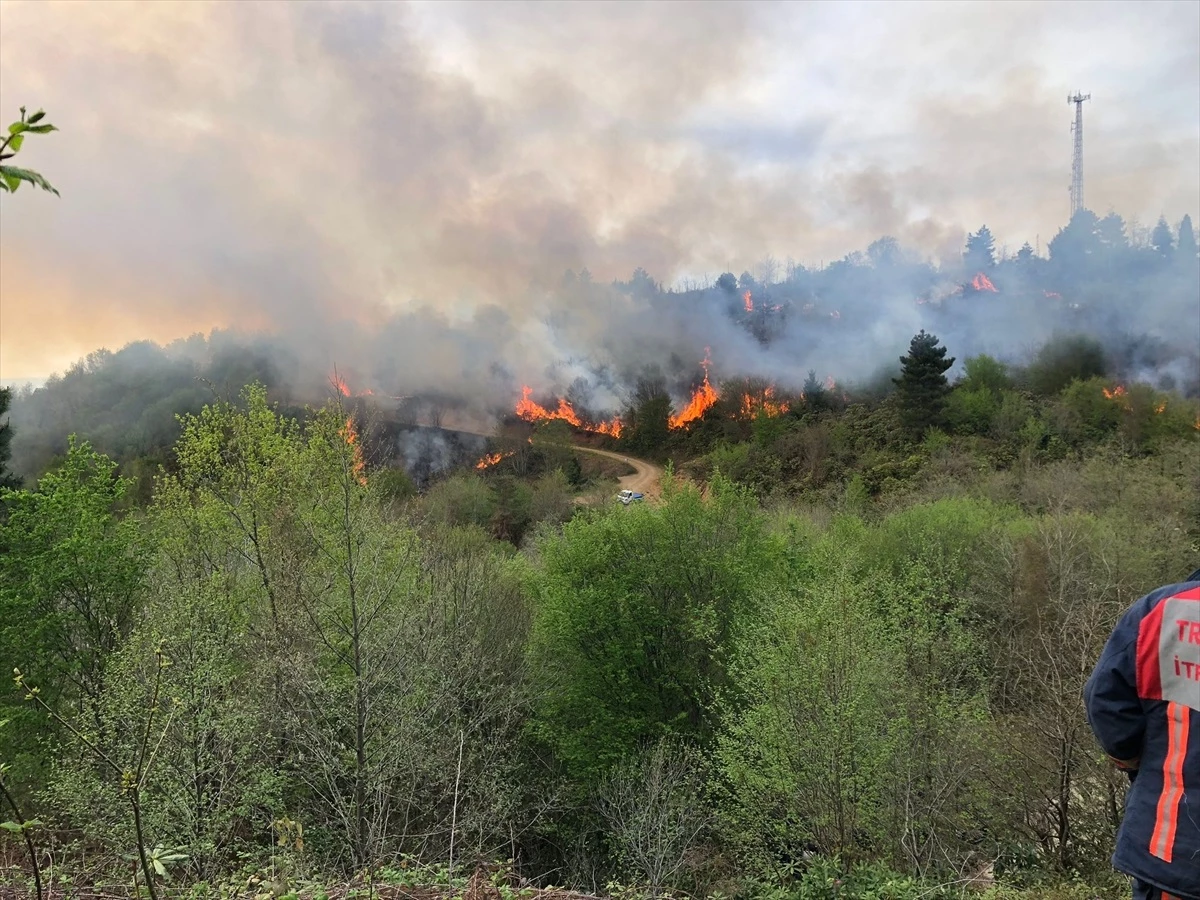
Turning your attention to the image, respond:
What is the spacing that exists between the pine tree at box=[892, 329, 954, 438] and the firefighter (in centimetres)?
4980

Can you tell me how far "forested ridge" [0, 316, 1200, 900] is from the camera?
29.5ft

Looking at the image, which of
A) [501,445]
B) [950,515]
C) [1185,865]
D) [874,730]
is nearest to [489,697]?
[874,730]

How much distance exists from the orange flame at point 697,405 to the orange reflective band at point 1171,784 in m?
68.8

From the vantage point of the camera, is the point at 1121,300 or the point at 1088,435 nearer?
the point at 1088,435

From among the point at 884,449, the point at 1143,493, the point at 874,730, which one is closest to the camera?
the point at 874,730

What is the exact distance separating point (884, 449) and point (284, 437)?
142ft

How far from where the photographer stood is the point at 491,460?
202 feet

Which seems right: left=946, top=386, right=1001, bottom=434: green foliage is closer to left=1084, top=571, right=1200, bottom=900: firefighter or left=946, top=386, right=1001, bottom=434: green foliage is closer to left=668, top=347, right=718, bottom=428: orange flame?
left=668, top=347, right=718, bottom=428: orange flame

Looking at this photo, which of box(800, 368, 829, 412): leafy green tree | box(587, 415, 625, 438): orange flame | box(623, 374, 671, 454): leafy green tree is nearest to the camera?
box(800, 368, 829, 412): leafy green tree

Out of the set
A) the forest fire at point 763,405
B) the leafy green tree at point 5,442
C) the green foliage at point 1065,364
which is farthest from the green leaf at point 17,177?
the green foliage at point 1065,364

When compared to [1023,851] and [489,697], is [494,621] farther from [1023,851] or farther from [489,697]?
[1023,851]

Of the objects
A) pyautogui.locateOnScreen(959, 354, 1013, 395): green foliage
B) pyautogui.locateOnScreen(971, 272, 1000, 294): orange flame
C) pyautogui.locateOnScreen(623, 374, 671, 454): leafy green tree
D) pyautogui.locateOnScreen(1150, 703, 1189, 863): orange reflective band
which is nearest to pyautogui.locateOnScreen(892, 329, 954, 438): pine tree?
pyautogui.locateOnScreen(959, 354, 1013, 395): green foliage

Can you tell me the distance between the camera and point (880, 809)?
10.1m

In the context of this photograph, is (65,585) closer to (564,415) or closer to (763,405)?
(763,405)
